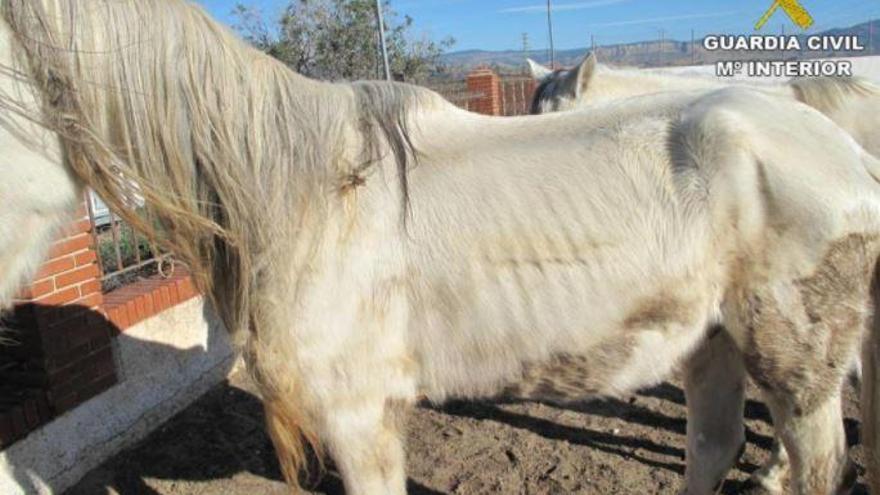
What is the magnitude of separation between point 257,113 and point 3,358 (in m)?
2.52

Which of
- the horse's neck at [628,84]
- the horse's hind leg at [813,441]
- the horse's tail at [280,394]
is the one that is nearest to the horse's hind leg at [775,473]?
the horse's hind leg at [813,441]

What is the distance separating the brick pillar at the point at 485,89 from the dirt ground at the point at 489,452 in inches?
348

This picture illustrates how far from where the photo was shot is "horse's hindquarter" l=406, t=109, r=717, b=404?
1.81 metres

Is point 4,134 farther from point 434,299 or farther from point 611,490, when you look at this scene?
point 611,490

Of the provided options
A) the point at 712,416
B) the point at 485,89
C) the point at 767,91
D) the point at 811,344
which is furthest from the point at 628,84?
the point at 485,89

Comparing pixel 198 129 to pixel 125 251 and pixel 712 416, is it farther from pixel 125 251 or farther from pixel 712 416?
pixel 125 251

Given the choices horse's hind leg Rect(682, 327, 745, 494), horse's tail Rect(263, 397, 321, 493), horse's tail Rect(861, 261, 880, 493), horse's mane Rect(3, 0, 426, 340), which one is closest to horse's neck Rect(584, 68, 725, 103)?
horse's hind leg Rect(682, 327, 745, 494)

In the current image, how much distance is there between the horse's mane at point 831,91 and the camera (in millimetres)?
3455

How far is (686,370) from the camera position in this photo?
2.55 m

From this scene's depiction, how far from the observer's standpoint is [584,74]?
13.4 ft

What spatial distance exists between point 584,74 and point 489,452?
2343 mm

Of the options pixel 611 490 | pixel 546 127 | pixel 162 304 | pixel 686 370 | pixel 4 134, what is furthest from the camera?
pixel 162 304

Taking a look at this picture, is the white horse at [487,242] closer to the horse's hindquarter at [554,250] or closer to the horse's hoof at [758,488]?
the horse's hindquarter at [554,250]

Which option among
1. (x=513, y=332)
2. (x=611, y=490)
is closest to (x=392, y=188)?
(x=513, y=332)
